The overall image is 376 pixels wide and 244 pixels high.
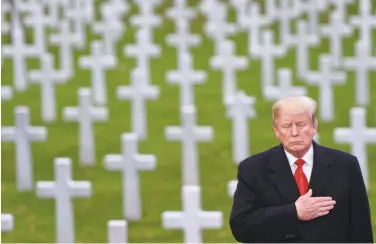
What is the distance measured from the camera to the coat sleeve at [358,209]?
4.97 m

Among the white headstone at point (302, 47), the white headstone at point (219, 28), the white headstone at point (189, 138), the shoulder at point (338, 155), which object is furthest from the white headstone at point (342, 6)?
the shoulder at point (338, 155)

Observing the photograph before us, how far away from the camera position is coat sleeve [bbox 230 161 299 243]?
493 centimetres

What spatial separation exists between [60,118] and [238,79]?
2.48 m

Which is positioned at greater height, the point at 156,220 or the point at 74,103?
the point at 74,103

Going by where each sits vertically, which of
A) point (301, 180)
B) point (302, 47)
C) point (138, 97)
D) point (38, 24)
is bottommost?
point (301, 180)

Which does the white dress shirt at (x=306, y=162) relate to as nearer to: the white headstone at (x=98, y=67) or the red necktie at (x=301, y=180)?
the red necktie at (x=301, y=180)

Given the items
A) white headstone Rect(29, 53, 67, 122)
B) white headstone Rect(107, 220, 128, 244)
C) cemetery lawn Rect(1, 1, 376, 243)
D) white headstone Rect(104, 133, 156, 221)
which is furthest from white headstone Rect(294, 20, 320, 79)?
white headstone Rect(107, 220, 128, 244)

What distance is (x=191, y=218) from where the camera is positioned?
301 inches

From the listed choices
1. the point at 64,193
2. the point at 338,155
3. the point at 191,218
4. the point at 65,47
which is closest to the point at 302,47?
the point at 65,47

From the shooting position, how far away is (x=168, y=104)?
1285 cm

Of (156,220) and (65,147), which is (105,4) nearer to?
(65,147)

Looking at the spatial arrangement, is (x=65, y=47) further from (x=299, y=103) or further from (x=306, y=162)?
(x=299, y=103)

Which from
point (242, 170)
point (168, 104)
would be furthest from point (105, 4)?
point (242, 170)

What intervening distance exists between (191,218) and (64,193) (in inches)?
55.1
